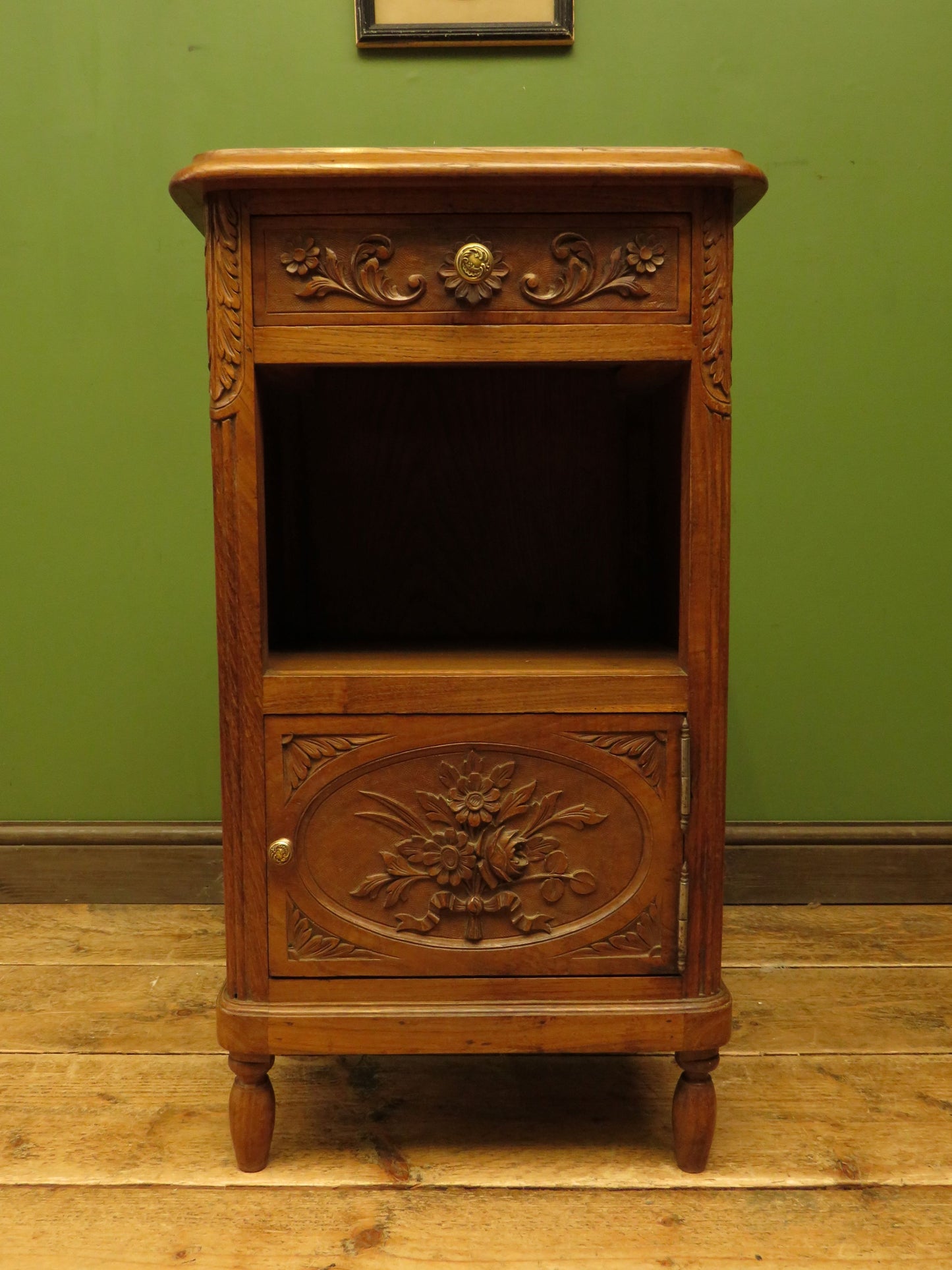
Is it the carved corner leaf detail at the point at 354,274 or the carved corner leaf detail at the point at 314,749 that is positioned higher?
the carved corner leaf detail at the point at 354,274

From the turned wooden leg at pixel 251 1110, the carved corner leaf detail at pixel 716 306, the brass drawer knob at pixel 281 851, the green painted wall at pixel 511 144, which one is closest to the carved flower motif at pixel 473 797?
the brass drawer knob at pixel 281 851

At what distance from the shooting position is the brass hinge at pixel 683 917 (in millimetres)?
1035

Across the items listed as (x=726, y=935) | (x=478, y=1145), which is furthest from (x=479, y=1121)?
(x=726, y=935)

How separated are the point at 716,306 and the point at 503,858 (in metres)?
0.57

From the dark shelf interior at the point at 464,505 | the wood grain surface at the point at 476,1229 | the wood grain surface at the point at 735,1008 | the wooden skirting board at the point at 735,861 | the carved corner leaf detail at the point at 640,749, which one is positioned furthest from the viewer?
the wooden skirting board at the point at 735,861

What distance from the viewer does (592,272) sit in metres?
0.99

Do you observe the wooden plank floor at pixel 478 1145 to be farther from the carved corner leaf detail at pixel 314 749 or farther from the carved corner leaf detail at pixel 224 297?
the carved corner leaf detail at pixel 224 297

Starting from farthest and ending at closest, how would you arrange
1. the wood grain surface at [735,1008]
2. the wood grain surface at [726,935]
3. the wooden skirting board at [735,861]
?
the wooden skirting board at [735,861]
the wood grain surface at [726,935]
the wood grain surface at [735,1008]

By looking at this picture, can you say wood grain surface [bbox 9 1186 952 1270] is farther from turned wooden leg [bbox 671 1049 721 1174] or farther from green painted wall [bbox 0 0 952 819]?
green painted wall [bbox 0 0 952 819]

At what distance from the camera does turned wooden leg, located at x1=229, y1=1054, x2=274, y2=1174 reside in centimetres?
105

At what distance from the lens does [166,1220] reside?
0.98 meters

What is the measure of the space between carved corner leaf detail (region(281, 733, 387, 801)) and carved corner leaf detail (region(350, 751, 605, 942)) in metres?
0.05

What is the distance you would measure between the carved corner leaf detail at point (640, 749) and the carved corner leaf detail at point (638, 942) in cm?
13

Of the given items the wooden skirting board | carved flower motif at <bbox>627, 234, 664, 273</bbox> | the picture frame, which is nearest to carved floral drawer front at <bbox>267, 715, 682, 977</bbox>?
carved flower motif at <bbox>627, 234, 664, 273</bbox>
